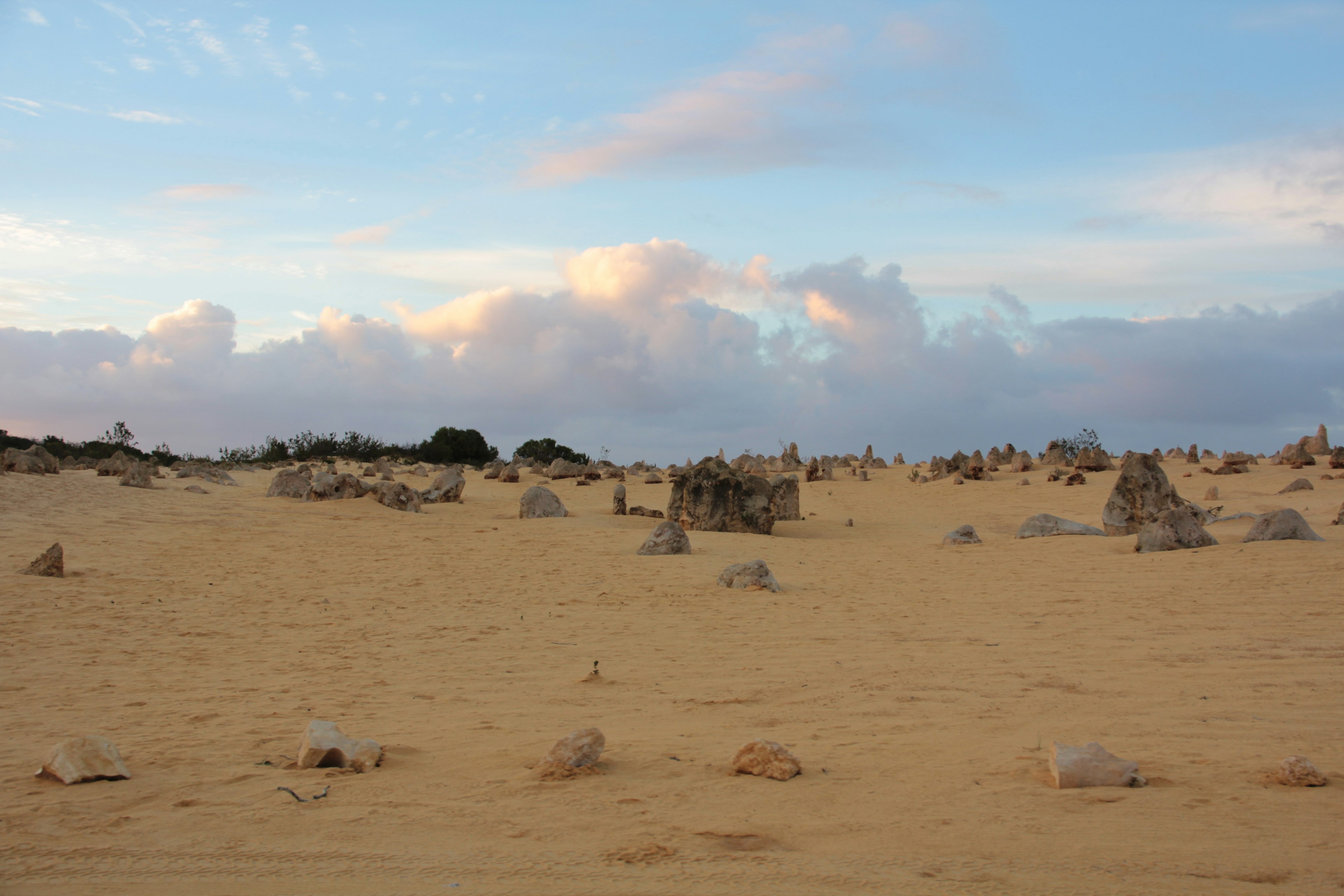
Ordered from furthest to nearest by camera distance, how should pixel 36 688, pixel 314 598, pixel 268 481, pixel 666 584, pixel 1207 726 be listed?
1. pixel 268 481
2. pixel 666 584
3. pixel 314 598
4. pixel 36 688
5. pixel 1207 726

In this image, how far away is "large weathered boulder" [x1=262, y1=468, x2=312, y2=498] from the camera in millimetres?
19797

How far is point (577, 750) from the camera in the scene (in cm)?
373

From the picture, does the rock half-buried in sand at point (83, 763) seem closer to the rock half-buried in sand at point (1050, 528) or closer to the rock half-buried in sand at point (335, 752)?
the rock half-buried in sand at point (335, 752)

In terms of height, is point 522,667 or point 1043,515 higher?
point 1043,515

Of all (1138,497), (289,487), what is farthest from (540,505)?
(1138,497)

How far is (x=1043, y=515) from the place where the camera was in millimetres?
14047

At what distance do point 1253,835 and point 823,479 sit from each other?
23317 mm

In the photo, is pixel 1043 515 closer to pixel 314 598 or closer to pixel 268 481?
pixel 314 598

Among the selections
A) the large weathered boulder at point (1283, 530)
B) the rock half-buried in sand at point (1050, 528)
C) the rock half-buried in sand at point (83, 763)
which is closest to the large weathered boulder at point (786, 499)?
the rock half-buried in sand at point (1050, 528)

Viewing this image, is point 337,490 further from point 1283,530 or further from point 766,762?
point 766,762

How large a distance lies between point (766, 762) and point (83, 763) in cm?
283

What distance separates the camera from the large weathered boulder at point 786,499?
17875 mm

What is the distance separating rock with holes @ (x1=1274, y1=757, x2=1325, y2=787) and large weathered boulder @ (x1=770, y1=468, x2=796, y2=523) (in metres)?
14.1

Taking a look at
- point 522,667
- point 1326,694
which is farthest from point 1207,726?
point 522,667
